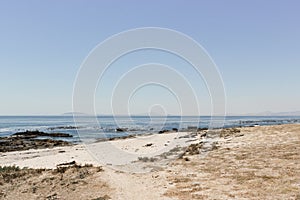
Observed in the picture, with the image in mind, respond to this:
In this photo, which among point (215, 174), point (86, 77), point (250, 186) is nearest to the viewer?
point (250, 186)

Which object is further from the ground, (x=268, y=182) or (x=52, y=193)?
(x=268, y=182)

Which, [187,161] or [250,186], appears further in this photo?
[187,161]

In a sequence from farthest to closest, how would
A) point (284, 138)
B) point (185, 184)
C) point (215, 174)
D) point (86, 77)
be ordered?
point (284, 138)
point (86, 77)
point (215, 174)
point (185, 184)

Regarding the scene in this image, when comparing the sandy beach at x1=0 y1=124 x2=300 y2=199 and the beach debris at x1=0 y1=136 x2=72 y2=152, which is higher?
the sandy beach at x1=0 y1=124 x2=300 y2=199

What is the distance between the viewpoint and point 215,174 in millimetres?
14875

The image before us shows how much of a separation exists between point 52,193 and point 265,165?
11771 mm

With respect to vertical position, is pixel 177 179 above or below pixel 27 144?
above

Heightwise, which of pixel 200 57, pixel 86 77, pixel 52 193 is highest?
pixel 200 57

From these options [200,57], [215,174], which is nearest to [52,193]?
[215,174]

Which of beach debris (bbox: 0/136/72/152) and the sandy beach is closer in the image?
the sandy beach

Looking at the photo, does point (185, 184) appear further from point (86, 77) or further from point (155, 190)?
point (86, 77)

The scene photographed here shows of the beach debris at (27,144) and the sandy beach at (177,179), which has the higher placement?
the sandy beach at (177,179)

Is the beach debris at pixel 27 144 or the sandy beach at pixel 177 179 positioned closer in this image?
the sandy beach at pixel 177 179

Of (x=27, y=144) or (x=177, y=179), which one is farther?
(x=27, y=144)
